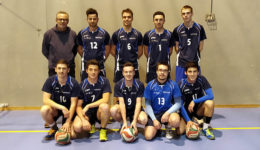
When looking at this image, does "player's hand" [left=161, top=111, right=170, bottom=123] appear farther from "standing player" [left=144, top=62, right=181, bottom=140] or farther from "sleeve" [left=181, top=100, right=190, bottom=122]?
"sleeve" [left=181, top=100, right=190, bottom=122]

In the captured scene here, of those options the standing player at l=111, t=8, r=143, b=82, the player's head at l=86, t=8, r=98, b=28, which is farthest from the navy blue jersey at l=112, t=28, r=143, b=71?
the player's head at l=86, t=8, r=98, b=28

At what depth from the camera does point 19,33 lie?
480cm

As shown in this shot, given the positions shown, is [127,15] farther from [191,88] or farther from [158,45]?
[191,88]

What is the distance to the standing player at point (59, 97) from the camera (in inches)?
126

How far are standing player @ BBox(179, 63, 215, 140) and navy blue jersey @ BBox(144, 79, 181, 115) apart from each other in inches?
9.4

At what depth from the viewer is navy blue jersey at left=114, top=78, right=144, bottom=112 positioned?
339 cm

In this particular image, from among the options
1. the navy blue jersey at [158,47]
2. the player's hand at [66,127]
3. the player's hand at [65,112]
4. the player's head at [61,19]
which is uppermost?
the player's head at [61,19]

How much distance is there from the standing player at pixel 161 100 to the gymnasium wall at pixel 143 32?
163cm

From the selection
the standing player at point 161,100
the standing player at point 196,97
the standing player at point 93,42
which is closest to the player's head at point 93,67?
the standing player at point 93,42

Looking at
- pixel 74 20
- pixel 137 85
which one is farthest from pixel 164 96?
pixel 74 20

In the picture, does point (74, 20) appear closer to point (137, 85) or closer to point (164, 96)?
point (137, 85)

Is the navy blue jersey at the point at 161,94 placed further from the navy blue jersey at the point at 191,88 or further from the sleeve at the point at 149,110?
the navy blue jersey at the point at 191,88

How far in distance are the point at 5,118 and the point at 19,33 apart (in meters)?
1.80

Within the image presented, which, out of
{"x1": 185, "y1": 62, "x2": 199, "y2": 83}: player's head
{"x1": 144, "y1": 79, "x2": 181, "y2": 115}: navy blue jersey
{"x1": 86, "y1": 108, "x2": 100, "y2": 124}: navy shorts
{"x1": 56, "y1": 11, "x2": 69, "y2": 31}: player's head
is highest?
{"x1": 56, "y1": 11, "x2": 69, "y2": 31}: player's head
